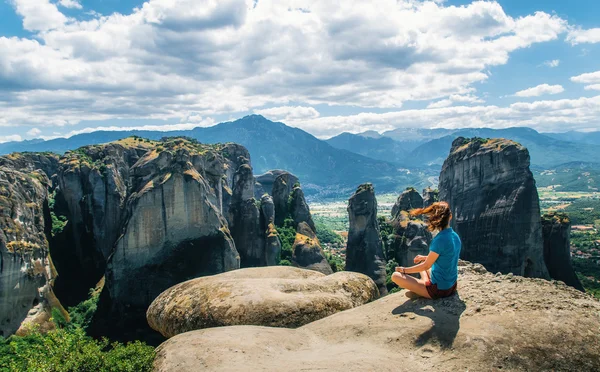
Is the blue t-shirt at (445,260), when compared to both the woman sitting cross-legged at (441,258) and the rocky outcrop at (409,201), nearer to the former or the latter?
the woman sitting cross-legged at (441,258)

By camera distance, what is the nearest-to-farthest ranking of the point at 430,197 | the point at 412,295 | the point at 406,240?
the point at 412,295 < the point at 406,240 < the point at 430,197

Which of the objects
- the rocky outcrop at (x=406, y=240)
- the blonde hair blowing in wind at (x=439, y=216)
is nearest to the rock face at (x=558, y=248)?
the rocky outcrop at (x=406, y=240)

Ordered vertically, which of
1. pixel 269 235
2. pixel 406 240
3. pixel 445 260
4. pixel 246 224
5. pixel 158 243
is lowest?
pixel 406 240

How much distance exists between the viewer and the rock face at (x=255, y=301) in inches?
462

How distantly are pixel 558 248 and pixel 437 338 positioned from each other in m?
52.2

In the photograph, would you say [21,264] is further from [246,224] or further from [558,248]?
[558,248]

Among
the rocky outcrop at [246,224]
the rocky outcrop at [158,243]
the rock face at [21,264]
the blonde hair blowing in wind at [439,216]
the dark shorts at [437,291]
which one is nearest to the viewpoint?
the blonde hair blowing in wind at [439,216]

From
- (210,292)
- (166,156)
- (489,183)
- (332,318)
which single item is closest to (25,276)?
(166,156)


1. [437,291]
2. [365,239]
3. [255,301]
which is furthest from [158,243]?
[437,291]

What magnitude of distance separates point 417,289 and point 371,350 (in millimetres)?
2051

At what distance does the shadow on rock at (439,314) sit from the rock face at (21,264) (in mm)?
37430

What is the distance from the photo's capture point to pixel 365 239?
2276 inches

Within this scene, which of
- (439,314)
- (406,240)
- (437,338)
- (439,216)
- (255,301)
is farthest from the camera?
(406,240)

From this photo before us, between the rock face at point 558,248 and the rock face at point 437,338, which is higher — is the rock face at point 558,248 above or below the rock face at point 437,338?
below
